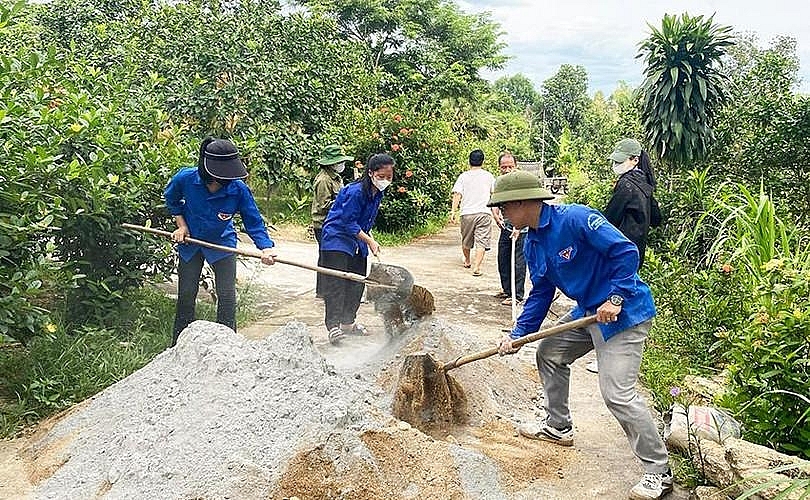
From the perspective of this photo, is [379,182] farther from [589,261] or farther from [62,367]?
[62,367]

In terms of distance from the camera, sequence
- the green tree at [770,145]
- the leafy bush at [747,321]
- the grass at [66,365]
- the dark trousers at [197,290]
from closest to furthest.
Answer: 1. the leafy bush at [747,321]
2. the grass at [66,365]
3. the dark trousers at [197,290]
4. the green tree at [770,145]

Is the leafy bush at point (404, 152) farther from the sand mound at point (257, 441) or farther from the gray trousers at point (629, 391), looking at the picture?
the gray trousers at point (629, 391)

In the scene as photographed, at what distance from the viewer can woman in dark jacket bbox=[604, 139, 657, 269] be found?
6.36 metres

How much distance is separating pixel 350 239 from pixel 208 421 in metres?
2.61

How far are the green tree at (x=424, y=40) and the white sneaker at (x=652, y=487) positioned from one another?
21.0 meters

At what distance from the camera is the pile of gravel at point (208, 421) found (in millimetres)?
3584

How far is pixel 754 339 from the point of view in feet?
12.7

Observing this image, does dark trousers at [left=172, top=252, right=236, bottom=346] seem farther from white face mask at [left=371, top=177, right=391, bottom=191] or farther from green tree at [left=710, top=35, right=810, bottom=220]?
green tree at [left=710, top=35, right=810, bottom=220]

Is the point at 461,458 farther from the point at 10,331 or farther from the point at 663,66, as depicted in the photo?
the point at 663,66

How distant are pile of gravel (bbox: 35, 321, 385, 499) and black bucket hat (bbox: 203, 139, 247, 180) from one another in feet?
3.58

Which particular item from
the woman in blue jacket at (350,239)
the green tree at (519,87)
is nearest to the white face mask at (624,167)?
the woman in blue jacket at (350,239)

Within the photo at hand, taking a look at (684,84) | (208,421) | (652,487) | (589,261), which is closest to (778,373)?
(652,487)

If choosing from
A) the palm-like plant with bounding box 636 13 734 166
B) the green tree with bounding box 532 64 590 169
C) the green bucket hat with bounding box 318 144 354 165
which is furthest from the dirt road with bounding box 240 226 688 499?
the green tree with bounding box 532 64 590 169

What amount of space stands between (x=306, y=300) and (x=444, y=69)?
742 inches
